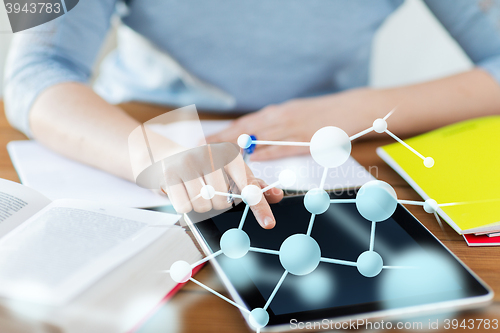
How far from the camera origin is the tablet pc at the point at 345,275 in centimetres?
30

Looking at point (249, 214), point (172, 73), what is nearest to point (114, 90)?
point (172, 73)

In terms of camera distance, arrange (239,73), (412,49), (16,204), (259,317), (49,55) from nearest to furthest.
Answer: (259,317)
(16,204)
(49,55)
(239,73)
(412,49)

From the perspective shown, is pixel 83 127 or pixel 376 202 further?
pixel 83 127

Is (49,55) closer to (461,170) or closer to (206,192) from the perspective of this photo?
(206,192)

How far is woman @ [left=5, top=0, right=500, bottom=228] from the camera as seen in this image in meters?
0.59

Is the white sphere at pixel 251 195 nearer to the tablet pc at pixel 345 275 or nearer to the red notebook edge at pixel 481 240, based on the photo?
the tablet pc at pixel 345 275

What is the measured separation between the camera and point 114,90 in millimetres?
975

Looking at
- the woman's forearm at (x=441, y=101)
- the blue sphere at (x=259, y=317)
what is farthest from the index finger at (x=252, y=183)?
the woman's forearm at (x=441, y=101)

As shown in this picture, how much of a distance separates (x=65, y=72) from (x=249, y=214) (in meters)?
0.42

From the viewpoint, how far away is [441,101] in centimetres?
69

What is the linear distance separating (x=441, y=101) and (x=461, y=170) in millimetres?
233

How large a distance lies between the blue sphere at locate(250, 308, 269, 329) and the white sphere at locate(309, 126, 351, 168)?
0.12 metres

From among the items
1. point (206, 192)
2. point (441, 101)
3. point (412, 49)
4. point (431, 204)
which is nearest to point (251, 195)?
point (206, 192)

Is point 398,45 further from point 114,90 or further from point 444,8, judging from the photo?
point 114,90
